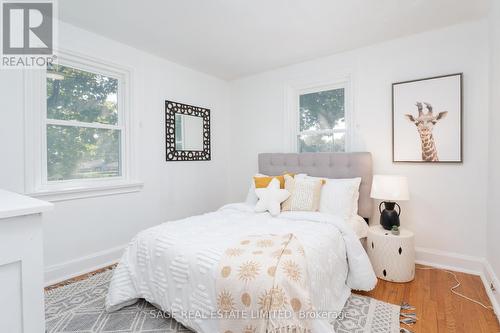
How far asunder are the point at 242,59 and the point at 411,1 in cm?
195

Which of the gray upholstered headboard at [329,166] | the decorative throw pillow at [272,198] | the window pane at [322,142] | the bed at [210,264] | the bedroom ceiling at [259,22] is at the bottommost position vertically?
the bed at [210,264]

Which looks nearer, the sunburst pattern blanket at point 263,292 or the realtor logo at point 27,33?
the sunburst pattern blanket at point 263,292

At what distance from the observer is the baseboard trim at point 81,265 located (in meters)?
2.48

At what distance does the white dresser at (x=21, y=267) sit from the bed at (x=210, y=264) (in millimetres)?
839

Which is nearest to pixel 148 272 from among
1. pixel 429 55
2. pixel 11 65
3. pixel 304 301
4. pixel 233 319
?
pixel 233 319

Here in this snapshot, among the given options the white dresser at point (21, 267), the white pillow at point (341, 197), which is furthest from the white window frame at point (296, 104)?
the white dresser at point (21, 267)

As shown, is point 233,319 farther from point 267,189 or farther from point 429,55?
point 429,55

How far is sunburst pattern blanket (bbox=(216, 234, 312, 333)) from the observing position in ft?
4.35

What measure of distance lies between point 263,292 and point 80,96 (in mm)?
2734

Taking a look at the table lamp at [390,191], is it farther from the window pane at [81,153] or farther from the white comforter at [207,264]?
the window pane at [81,153]

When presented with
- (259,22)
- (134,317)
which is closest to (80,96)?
(259,22)

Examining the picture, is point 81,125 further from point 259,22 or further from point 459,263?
point 459,263

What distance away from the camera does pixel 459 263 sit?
264cm

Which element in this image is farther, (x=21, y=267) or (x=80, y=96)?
(x=80, y=96)
